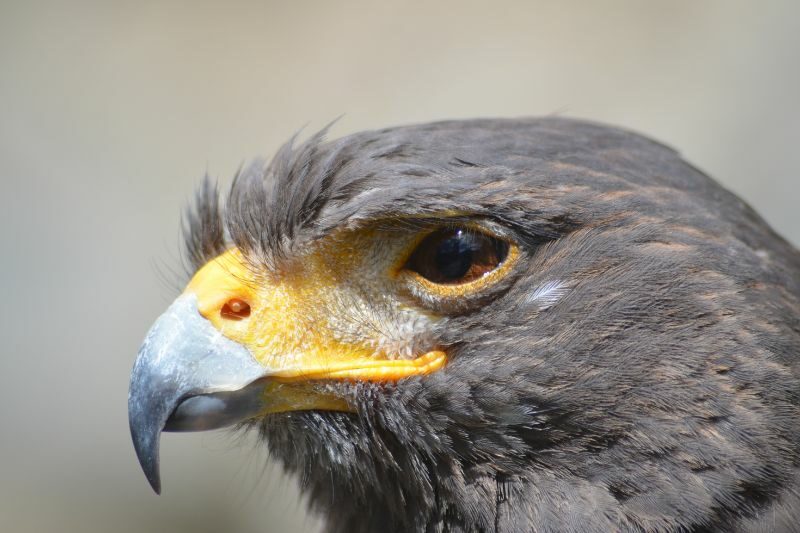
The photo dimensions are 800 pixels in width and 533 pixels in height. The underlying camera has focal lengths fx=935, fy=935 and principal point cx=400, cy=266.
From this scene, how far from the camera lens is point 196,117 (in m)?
9.84

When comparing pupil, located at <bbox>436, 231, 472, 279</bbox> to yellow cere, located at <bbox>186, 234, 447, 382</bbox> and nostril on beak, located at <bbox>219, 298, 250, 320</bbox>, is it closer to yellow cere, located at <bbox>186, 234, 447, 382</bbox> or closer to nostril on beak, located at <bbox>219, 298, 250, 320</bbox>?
yellow cere, located at <bbox>186, 234, 447, 382</bbox>

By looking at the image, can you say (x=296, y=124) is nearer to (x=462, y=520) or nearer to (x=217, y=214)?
(x=217, y=214)

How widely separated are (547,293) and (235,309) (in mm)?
923

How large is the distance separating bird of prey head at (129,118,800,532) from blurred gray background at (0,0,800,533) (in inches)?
167

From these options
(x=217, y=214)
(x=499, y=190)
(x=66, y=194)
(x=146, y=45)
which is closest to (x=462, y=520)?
(x=499, y=190)

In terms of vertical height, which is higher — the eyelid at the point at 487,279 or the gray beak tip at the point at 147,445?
the eyelid at the point at 487,279

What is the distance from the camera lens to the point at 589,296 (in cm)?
257

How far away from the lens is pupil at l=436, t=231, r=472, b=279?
2605 millimetres

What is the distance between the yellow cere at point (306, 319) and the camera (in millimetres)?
2666

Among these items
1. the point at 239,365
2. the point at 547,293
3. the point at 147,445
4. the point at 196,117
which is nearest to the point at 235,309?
the point at 239,365

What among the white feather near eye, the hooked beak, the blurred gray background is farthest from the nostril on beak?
the blurred gray background

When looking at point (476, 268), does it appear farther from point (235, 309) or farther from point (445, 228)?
point (235, 309)

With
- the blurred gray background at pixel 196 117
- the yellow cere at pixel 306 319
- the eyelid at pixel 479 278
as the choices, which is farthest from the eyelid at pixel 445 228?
the blurred gray background at pixel 196 117

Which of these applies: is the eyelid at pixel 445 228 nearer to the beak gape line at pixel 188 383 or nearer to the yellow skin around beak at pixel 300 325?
the yellow skin around beak at pixel 300 325
